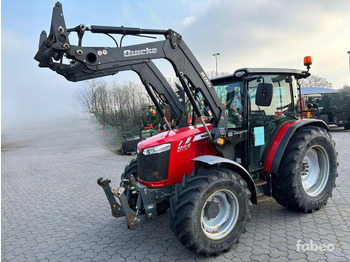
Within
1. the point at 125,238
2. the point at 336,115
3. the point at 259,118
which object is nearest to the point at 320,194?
the point at 259,118

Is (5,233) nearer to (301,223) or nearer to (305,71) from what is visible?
(301,223)

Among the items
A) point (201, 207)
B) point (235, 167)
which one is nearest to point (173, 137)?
point (235, 167)

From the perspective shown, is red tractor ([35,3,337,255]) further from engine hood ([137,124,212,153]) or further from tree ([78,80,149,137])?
tree ([78,80,149,137])

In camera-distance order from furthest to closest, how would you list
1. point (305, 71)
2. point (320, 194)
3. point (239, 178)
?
point (305, 71), point (320, 194), point (239, 178)

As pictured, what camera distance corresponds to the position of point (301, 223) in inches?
147

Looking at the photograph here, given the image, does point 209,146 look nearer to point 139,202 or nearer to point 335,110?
point 139,202

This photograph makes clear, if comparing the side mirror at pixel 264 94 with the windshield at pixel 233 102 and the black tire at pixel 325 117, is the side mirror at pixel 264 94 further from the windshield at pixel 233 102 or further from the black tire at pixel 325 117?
the black tire at pixel 325 117

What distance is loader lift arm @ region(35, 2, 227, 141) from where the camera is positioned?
261 centimetres

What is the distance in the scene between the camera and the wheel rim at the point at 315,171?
4.26 metres

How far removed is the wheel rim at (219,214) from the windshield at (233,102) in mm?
1127

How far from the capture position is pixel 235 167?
3367 millimetres

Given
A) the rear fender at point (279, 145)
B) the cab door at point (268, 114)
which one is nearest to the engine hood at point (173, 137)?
the cab door at point (268, 114)

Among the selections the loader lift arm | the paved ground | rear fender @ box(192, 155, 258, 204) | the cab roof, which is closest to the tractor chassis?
the paved ground

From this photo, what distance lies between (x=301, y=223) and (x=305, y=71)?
98.1 inches
